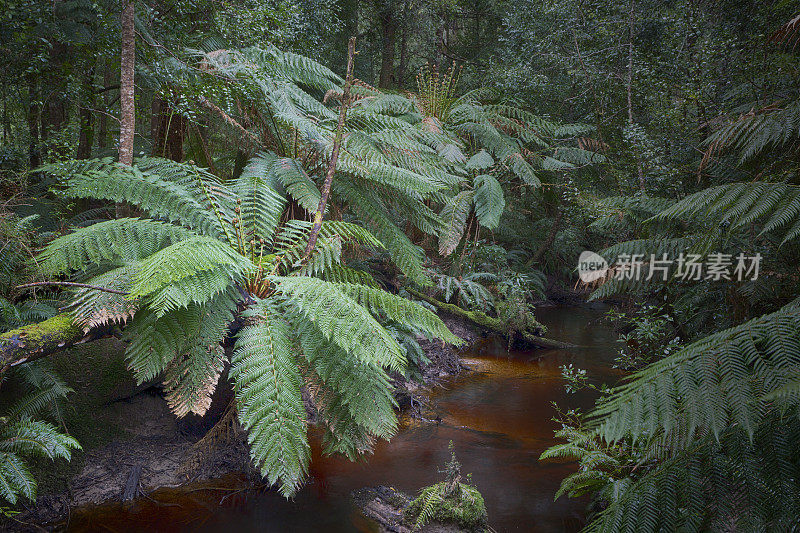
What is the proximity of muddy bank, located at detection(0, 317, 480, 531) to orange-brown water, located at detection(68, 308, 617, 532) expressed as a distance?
0.38 ft

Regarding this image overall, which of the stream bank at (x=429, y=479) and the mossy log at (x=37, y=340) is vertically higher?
the mossy log at (x=37, y=340)

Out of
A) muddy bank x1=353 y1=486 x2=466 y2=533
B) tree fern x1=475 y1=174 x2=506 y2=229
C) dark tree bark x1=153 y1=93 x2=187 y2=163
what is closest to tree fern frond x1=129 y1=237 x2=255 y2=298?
muddy bank x1=353 y1=486 x2=466 y2=533

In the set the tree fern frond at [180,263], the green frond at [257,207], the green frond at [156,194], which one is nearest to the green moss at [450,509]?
the tree fern frond at [180,263]

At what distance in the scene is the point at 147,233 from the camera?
8.07 feet

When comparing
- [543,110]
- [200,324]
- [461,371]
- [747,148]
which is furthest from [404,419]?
[543,110]

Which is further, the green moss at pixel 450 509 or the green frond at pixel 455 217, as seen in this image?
the green frond at pixel 455 217

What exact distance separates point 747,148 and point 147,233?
2861 millimetres

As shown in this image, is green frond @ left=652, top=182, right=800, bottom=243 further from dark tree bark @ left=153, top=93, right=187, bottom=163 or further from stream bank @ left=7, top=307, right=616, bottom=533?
dark tree bark @ left=153, top=93, right=187, bottom=163

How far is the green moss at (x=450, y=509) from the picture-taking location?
8.32ft

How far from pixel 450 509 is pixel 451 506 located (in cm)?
2

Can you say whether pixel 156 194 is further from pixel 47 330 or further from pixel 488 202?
pixel 488 202

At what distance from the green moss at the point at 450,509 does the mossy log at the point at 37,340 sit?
186cm

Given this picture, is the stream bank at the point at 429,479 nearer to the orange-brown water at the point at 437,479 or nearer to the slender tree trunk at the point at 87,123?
the orange-brown water at the point at 437,479

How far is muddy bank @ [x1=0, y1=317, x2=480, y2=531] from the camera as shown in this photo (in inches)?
104
